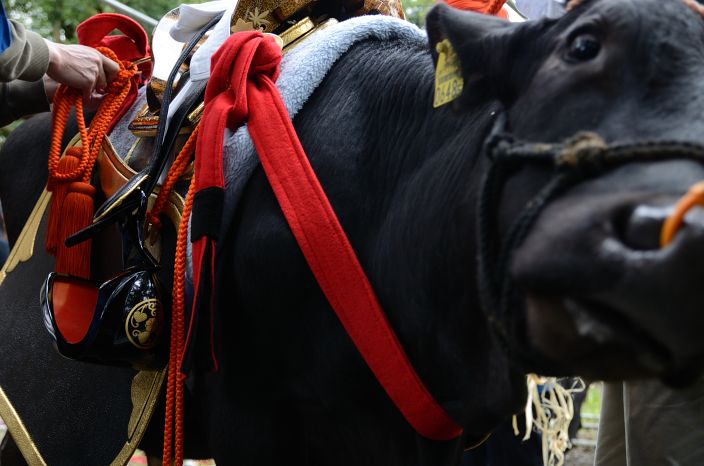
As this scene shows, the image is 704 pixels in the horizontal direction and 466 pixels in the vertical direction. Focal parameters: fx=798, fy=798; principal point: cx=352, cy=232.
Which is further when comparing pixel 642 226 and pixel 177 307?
pixel 177 307

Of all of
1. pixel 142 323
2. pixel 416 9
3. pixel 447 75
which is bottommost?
pixel 416 9

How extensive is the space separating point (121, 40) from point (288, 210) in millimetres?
1323

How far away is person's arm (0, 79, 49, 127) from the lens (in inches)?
104

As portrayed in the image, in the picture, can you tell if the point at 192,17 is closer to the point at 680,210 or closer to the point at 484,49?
the point at 484,49

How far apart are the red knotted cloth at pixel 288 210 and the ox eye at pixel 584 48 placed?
0.60 m

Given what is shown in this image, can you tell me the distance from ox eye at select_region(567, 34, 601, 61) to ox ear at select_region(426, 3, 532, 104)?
0.11 metres

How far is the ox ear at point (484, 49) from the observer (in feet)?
4.41

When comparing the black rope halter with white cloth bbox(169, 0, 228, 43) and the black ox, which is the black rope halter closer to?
the black ox

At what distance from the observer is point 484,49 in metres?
1.38

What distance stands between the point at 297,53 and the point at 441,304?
822 millimetres

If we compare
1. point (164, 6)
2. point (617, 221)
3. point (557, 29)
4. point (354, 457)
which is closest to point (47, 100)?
point (354, 457)

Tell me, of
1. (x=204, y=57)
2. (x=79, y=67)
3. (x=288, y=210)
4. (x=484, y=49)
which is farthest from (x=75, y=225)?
(x=484, y=49)

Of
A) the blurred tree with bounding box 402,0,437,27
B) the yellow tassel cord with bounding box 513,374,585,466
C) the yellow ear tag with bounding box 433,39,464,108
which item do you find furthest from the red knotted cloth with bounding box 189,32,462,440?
the blurred tree with bounding box 402,0,437,27

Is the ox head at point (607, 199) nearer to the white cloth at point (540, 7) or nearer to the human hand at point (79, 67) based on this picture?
the white cloth at point (540, 7)
